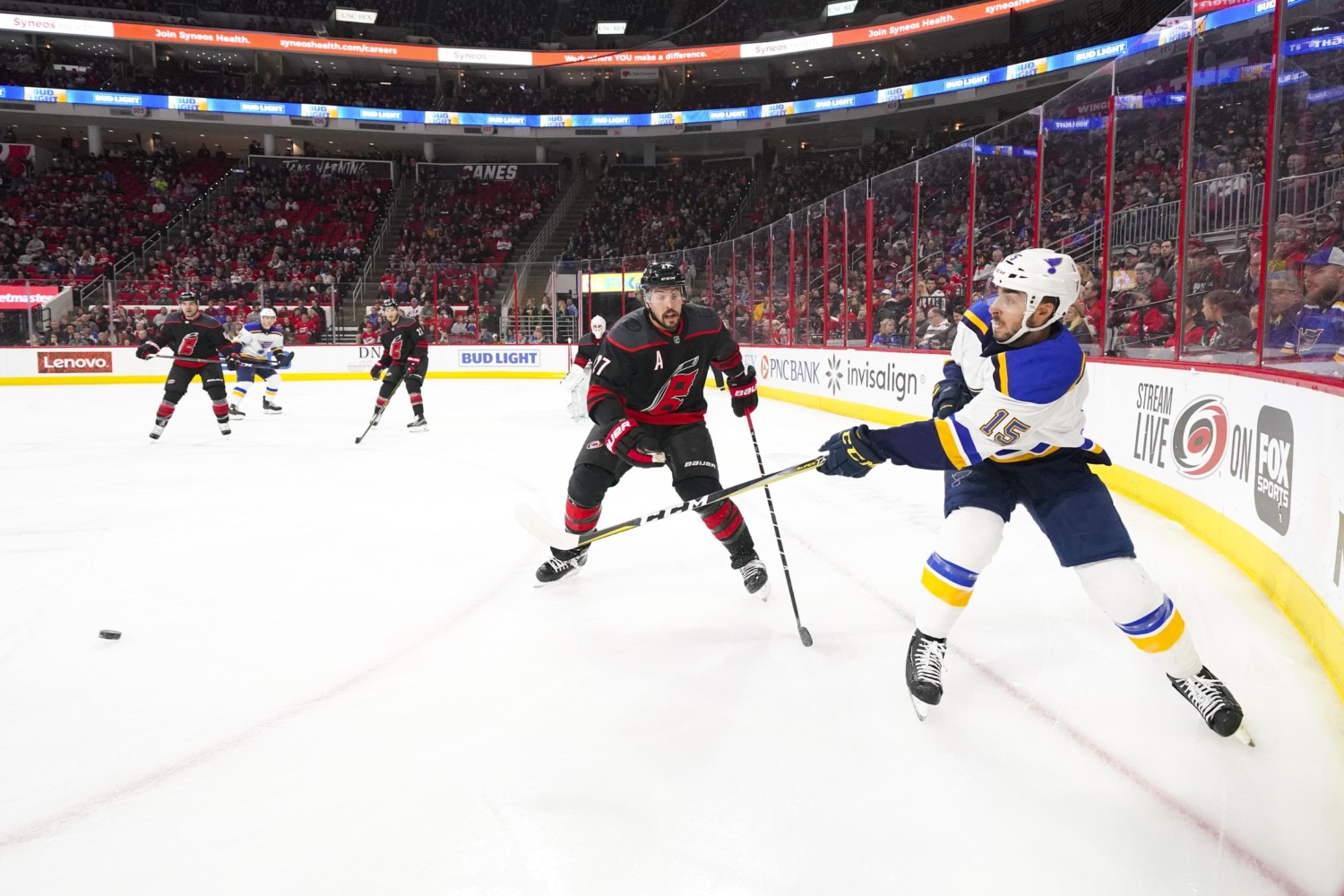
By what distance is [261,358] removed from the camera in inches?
397

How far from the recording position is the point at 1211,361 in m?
4.09

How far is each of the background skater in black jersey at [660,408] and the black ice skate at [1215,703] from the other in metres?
1.48

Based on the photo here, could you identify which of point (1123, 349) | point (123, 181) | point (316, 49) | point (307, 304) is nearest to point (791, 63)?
point (316, 49)

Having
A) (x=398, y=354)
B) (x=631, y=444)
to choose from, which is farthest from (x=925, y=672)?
(x=398, y=354)

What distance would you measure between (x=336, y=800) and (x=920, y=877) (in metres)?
1.25

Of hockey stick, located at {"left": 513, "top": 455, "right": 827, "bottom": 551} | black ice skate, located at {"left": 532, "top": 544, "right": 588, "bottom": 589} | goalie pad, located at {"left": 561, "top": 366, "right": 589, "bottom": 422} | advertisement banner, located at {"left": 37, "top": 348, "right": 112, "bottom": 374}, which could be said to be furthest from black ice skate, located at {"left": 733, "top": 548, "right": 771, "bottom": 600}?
advertisement banner, located at {"left": 37, "top": 348, "right": 112, "bottom": 374}

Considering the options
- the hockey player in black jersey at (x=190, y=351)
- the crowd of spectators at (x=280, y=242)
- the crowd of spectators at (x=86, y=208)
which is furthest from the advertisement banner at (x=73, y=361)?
the hockey player in black jersey at (x=190, y=351)

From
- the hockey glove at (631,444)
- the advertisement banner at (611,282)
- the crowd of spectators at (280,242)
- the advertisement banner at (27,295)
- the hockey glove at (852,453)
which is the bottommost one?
the hockey glove at (631,444)

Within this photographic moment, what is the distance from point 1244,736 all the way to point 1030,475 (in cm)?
81

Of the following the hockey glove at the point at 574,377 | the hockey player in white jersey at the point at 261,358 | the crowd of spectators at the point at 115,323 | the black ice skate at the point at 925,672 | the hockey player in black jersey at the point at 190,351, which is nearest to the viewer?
the black ice skate at the point at 925,672

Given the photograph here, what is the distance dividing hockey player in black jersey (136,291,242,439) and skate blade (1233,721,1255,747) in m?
8.27

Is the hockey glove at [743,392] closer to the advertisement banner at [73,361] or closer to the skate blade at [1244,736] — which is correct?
the skate blade at [1244,736]

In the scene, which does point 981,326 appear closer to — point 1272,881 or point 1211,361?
point 1272,881

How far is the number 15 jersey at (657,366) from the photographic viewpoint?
3.36 m
